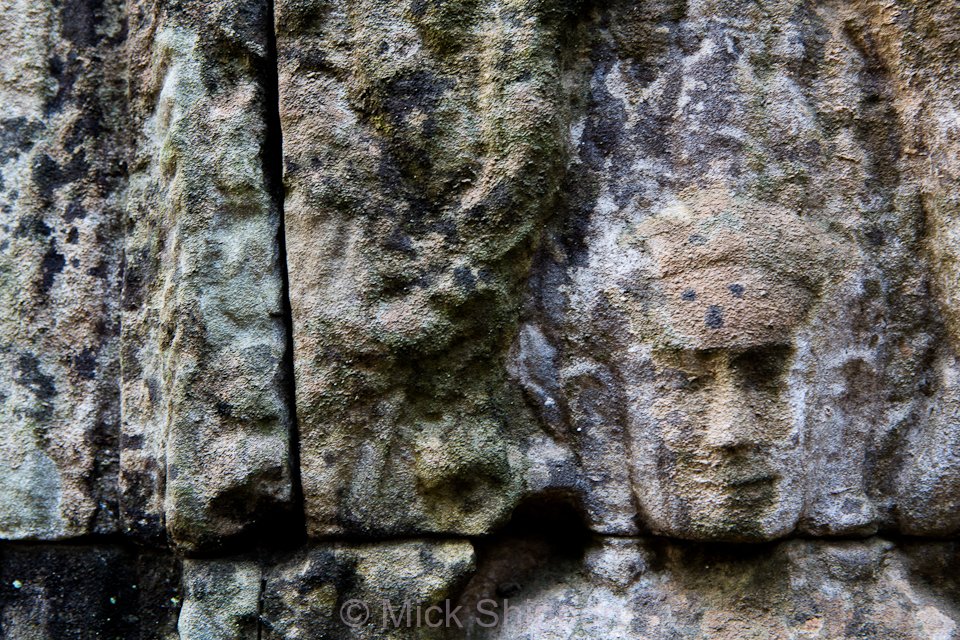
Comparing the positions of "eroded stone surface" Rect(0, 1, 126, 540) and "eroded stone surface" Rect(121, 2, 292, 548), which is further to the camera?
Result: "eroded stone surface" Rect(0, 1, 126, 540)

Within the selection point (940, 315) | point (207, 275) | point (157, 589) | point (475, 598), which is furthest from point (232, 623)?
point (940, 315)

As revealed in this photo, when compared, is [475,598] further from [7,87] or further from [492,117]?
[7,87]

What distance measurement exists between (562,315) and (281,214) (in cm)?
39

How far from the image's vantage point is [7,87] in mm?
1209

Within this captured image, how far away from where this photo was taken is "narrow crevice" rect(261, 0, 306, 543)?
1.05 meters

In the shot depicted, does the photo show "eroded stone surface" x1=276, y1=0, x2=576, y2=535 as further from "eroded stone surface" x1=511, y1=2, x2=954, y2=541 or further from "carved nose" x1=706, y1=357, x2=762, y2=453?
"carved nose" x1=706, y1=357, x2=762, y2=453

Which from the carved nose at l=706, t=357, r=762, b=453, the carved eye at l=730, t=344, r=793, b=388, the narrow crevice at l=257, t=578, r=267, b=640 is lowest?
the narrow crevice at l=257, t=578, r=267, b=640

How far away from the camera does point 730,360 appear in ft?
3.20

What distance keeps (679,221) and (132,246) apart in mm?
768

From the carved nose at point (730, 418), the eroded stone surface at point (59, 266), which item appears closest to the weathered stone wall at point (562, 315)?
the carved nose at point (730, 418)

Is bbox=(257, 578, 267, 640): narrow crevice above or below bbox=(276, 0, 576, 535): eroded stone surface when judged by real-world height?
below

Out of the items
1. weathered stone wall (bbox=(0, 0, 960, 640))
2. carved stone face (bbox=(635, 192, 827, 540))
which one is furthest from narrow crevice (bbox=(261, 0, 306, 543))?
carved stone face (bbox=(635, 192, 827, 540))

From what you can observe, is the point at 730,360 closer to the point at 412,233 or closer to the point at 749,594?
the point at 749,594

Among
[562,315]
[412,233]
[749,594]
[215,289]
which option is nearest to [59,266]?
[215,289]
